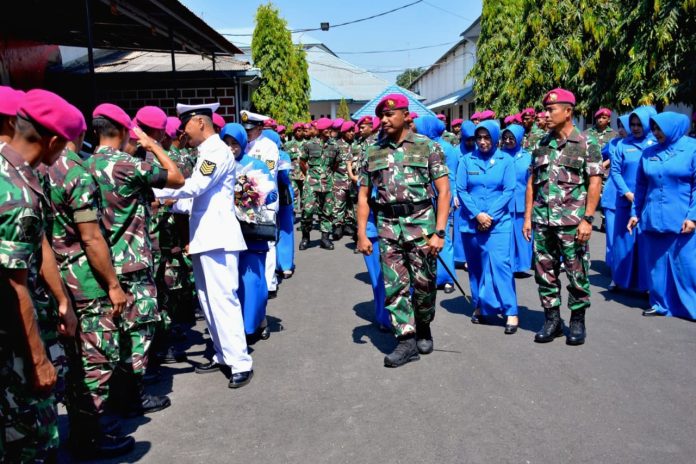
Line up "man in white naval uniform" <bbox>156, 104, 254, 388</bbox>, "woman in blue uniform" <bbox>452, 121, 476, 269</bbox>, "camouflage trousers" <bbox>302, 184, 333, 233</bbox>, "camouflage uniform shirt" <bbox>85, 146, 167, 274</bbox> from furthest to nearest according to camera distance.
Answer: "camouflage trousers" <bbox>302, 184, 333, 233</bbox> → "woman in blue uniform" <bbox>452, 121, 476, 269</bbox> → "man in white naval uniform" <bbox>156, 104, 254, 388</bbox> → "camouflage uniform shirt" <bbox>85, 146, 167, 274</bbox>

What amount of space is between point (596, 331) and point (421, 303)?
1.90 m

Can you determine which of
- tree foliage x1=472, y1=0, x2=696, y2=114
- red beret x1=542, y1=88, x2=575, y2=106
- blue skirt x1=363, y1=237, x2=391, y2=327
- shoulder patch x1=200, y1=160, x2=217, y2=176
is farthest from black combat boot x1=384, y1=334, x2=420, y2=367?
tree foliage x1=472, y1=0, x2=696, y2=114

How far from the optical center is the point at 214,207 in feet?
14.8

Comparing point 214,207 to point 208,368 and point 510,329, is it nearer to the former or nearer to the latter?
point 208,368

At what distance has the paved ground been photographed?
355 centimetres

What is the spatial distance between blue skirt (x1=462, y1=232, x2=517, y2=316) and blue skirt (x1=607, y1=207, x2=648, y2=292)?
1.92m

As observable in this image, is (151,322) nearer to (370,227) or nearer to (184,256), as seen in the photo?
(184,256)

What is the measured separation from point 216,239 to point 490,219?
9.07ft

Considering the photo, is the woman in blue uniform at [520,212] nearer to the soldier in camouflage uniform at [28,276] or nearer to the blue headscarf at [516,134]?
the blue headscarf at [516,134]

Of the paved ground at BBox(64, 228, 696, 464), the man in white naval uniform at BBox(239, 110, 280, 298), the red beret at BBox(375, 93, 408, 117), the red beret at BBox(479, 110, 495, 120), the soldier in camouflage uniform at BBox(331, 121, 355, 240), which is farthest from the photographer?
the soldier in camouflage uniform at BBox(331, 121, 355, 240)

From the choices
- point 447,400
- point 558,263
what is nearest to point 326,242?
point 558,263

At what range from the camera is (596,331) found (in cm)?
574

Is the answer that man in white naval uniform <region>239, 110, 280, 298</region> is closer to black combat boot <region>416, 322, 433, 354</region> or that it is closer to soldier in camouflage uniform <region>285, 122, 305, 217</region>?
black combat boot <region>416, 322, 433, 354</region>

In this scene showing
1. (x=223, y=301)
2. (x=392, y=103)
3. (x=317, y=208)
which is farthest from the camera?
(x=317, y=208)
